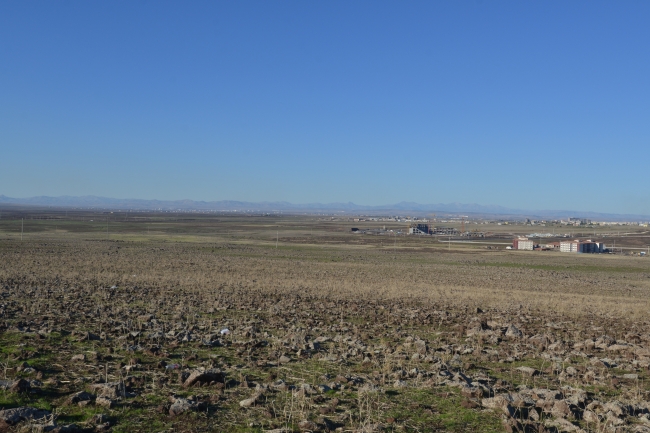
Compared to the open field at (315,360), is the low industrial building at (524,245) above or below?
below

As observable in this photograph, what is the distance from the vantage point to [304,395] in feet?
27.7

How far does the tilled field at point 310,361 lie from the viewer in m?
7.59

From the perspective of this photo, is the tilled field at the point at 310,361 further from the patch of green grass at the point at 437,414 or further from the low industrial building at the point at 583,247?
the low industrial building at the point at 583,247

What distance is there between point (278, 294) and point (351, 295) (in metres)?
3.02

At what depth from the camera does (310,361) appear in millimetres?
11047

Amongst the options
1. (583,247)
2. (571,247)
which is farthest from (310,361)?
(571,247)

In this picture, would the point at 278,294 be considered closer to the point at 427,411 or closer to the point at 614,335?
the point at 614,335

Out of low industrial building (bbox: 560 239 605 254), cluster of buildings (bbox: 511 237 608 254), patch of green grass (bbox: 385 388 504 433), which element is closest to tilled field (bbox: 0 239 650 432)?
patch of green grass (bbox: 385 388 504 433)

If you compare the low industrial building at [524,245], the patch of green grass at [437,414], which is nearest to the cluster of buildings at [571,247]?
the low industrial building at [524,245]

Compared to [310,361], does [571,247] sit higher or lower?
lower

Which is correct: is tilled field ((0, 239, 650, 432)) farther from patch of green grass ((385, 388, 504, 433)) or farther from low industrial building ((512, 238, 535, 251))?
low industrial building ((512, 238, 535, 251))

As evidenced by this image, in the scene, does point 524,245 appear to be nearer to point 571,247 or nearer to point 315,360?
point 571,247

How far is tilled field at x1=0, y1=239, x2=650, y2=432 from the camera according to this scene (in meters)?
7.59

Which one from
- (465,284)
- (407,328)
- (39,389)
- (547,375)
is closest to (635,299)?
(465,284)
